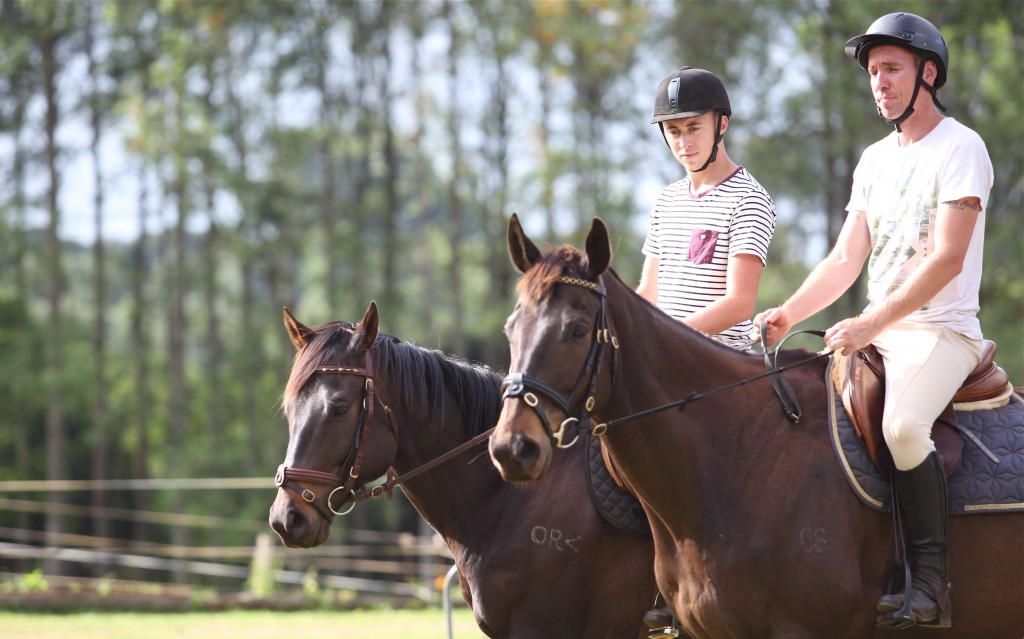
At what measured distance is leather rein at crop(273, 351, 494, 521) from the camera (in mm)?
5145

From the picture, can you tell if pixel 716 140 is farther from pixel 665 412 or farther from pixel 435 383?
pixel 435 383

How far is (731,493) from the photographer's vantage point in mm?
4410

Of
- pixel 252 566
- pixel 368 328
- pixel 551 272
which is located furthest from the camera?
pixel 252 566

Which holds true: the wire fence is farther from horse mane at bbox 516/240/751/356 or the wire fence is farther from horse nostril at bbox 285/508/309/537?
horse mane at bbox 516/240/751/356

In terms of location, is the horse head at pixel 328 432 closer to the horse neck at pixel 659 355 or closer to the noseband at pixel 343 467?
the noseband at pixel 343 467

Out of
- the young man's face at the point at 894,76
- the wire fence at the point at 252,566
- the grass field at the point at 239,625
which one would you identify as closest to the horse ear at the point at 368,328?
the young man's face at the point at 894,76

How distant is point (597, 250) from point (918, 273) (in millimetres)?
1215

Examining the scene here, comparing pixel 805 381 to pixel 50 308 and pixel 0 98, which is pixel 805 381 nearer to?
pixel 50 308

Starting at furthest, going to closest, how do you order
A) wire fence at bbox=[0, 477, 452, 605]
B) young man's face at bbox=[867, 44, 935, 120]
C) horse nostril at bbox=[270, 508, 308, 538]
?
wire fence at bbox=[0, 477, 452, 605] → horse nostril at bbox=[270, 508, 308, 538] → young man's face at bbox=[867, 44, 935, 120]

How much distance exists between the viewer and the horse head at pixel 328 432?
5133mm

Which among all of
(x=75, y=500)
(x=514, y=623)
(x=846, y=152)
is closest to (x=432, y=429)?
(x=514, y=623)

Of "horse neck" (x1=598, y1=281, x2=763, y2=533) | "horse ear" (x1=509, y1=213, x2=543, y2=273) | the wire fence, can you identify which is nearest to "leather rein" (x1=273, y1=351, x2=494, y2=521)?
"horse neck" (x1=598, y1=281, x2=763, y2=533)

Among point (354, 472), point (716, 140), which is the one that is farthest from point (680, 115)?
point (354, 472)

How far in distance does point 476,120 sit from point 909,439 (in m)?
27.0
